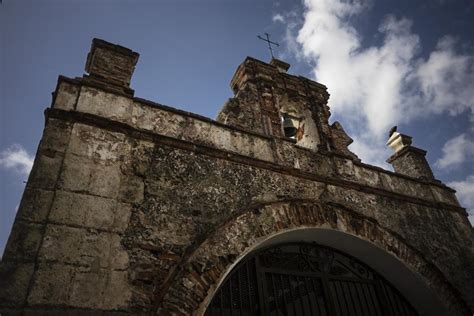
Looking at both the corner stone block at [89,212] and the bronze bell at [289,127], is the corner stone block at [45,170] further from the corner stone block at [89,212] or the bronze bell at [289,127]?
the bronze bell at [289,127]

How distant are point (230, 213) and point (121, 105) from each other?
6.13 feet

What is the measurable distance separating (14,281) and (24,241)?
1.08 feet

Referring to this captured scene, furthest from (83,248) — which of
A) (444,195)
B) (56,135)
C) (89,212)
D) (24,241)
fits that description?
(444,195)

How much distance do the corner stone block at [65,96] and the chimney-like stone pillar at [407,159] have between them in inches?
249

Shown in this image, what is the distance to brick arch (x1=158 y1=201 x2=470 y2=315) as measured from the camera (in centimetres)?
316

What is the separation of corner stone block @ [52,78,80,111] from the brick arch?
2155mm

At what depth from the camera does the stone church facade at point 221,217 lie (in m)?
→ 2.90

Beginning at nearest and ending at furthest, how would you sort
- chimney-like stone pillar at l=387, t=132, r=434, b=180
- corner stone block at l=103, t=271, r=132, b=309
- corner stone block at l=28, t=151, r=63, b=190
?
corner stone block at l=103, t=271, r=132, b=309 < corner stone block at l=28, t=151, r=63, b=190 < chimney-like stone pillar at l=387, t=132, r=434, b=180

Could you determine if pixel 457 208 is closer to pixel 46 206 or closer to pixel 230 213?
pixel 230 213

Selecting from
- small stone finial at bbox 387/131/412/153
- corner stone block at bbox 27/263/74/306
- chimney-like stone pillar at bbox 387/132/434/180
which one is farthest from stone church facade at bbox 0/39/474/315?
small stone finial at bbox 387/131/412/153

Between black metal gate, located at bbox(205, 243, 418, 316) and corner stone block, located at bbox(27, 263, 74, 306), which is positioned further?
black metal gate, located at bbox(205, 243, 418, 316)

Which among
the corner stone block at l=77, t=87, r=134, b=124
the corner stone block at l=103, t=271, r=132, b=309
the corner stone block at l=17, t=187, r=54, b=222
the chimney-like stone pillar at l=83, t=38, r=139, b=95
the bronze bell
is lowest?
the corner stone block at l=103, t=271, r=132, b=309

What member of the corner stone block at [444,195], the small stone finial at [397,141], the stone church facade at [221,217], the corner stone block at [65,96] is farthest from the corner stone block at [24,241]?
the small stone finial at [397,141]

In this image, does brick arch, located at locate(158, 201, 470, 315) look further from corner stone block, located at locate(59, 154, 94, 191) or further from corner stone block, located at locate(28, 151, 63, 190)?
corner stone block, located at locate(28, 151, 63, 190)
